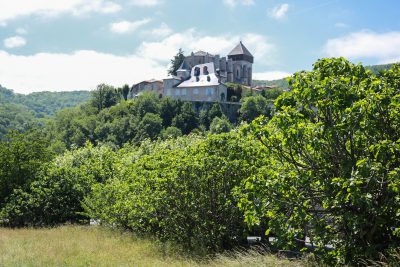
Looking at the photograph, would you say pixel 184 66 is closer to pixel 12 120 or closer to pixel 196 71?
pixel 196 71

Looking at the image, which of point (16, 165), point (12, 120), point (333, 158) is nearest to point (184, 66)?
point (12, 120)

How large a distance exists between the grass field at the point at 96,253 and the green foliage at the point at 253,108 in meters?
75.3

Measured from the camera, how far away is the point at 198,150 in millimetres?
12992

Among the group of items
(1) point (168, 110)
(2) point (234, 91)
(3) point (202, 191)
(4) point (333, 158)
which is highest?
(2) point (234, 91)

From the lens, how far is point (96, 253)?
13.3 meters

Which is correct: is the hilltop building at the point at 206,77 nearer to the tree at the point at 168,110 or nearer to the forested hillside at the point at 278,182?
the tree at the point at 168,110

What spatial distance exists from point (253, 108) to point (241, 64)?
131 feet

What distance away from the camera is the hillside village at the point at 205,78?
4088 inches

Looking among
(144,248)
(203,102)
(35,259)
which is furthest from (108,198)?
(203,102)

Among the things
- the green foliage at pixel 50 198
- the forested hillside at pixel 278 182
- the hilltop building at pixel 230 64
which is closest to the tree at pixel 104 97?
the hilltop building at pixel 230 64

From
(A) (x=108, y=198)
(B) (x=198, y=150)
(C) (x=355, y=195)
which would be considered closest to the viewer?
(C) (x=355, y=195)

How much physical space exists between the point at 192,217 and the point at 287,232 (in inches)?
181

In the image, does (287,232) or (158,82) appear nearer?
(287,232)

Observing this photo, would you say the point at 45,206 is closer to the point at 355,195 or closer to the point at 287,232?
the point at 287,232
